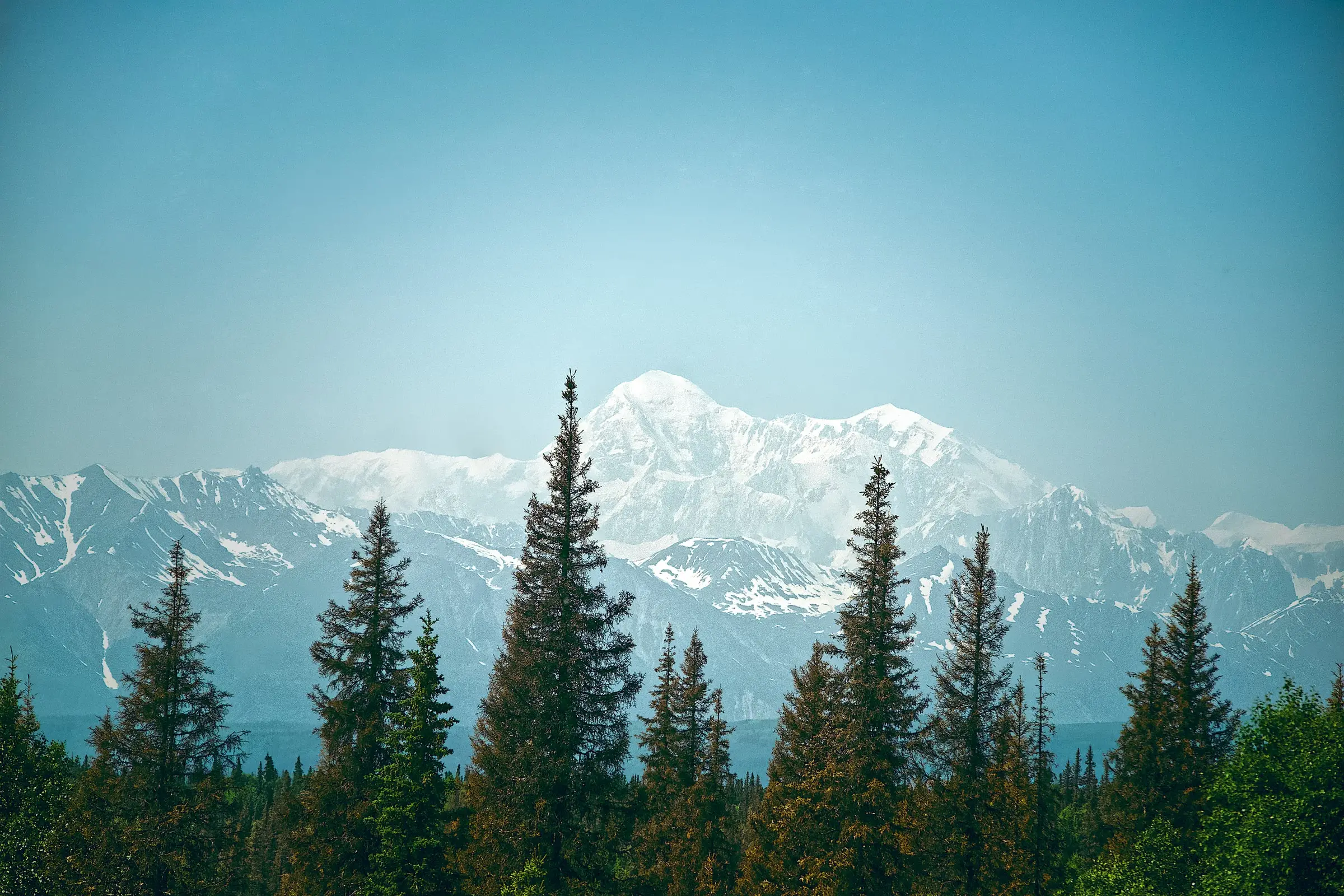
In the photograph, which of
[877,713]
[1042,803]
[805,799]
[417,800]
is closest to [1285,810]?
[877,713]

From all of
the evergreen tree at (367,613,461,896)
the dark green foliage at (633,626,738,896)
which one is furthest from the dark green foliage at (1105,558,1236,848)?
the evergreen tree at (367,613,461,896)

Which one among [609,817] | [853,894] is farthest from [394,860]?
[853,894]

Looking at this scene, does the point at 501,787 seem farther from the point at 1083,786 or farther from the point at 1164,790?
the point at 1083,786

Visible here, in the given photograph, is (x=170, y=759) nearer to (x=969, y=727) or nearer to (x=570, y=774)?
(x=570, y=774)

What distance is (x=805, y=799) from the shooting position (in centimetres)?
3559

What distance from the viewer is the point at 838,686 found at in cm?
3666

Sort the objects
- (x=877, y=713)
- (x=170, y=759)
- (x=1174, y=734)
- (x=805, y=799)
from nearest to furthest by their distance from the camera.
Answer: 1. (x=805, y=799)
2. (x=877, y=713)
3. (x=170, y=759)
4. (x=1174, y=734)

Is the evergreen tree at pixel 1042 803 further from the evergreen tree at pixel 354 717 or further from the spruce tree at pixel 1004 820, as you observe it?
the evergreen tree at pixel 354 717

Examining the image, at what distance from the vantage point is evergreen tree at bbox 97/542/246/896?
3584cm

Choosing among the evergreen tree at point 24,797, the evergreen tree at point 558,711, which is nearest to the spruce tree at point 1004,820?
the evergreen tree at point 558,711

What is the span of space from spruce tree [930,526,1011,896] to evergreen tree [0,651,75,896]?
31.3 metres

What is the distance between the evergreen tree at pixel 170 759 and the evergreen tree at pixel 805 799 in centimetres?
2077

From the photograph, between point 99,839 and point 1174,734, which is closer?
point 99,839

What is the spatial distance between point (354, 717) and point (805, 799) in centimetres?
1666
